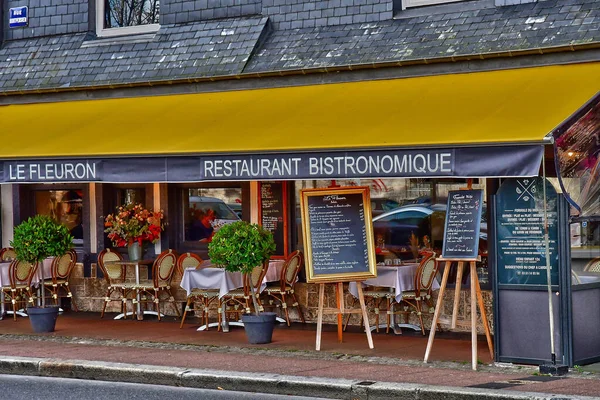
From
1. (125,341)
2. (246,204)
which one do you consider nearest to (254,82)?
(246,204)

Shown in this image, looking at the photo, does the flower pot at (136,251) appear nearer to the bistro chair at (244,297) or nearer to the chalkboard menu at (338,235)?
the bistro chair at (244,297)

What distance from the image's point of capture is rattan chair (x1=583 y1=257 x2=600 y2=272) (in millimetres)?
11336

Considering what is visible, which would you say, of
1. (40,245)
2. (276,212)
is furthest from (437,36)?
(40,245)

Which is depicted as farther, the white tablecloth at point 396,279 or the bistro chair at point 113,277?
the bistro chair at point 113,277

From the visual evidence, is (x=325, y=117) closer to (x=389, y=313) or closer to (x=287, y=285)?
(x=389, y=313)

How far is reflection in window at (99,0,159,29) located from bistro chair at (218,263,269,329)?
4.14m

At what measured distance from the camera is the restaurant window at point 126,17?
15.8 metres

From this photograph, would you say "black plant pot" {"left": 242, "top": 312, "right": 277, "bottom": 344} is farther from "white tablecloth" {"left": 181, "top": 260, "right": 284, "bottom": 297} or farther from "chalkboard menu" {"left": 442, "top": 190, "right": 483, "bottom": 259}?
"chalkboard menu" {"left": 442, "top": 190, "right": 483, "bottom": 259}

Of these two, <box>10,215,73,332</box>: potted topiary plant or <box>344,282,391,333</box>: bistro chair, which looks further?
<box>10,215,73,332</box>: potted topiary plant

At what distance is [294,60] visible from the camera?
45.5ft

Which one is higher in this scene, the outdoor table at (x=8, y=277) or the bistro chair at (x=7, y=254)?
the bistro chair at (x=7, y=254)

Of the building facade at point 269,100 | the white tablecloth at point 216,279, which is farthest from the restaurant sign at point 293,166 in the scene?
the white tablecloth at point 216,279

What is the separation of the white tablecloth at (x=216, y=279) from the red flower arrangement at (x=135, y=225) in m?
1.34

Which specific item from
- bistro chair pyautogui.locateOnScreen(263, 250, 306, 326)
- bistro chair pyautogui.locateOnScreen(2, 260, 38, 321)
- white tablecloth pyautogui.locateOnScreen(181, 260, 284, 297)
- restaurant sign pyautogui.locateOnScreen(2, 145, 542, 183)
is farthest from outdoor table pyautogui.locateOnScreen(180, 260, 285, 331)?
bistro chair pyautogui.locateOnScreen(2, 260, 38, 321)
